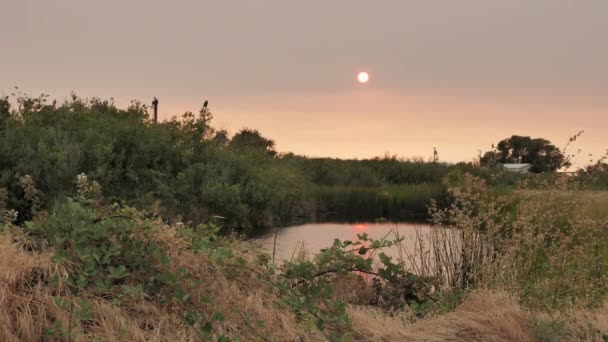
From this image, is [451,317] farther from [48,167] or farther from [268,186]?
[268,186]

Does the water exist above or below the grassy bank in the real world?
below

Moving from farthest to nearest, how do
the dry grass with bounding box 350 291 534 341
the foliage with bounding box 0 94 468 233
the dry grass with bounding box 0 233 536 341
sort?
1. the foliage with bounding box 0 94 468 233
2. the dry grass with bounding box 350 291 534 341
3. the dry grass with bounding box 0 233 536 341

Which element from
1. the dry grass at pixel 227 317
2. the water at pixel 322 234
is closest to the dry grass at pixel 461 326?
the dry grass at pixel 227 317

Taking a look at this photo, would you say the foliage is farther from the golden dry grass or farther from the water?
the golden dry grass

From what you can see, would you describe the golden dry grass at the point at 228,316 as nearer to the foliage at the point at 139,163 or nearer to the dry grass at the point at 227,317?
the dry grass at the point at 227,317

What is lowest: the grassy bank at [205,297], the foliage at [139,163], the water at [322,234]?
the water at [322,234]

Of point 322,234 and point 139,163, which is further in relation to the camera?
point 322,234

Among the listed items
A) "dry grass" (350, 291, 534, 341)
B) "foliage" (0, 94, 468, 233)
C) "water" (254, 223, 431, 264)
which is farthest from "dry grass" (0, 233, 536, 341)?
"water" (254, 223, 431, 264)

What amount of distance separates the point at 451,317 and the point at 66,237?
10.1 feet

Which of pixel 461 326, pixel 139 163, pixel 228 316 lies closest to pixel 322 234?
pixel 139 163

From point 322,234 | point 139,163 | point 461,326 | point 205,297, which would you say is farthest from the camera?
point 322,234

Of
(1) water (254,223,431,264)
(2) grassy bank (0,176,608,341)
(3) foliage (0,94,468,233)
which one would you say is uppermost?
(3) foliage (0,94,468,233)

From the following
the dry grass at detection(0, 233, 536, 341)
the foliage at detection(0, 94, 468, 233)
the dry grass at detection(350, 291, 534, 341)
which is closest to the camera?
the dry grass at detection(0, 233, 536, 341)

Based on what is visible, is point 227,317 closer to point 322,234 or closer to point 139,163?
point 139,163
